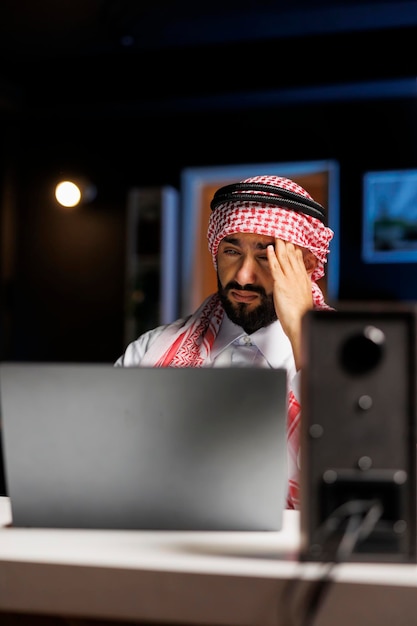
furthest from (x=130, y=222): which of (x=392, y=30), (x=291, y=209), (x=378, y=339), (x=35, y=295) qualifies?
(x=378, y=339)

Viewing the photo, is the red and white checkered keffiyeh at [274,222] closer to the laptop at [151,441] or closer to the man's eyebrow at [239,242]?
the man's eyebrow at [239,242]

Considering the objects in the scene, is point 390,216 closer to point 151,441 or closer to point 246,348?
point 246,348

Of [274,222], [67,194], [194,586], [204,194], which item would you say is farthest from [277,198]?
[204,194]

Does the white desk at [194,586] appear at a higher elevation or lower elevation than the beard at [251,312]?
lower

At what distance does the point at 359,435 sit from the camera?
85 centimetres

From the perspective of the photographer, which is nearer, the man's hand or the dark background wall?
the man's hand

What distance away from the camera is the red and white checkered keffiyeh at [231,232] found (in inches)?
78.6

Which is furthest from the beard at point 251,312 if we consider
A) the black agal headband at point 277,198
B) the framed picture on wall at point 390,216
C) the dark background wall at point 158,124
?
the framed picture on wall at point 390,216

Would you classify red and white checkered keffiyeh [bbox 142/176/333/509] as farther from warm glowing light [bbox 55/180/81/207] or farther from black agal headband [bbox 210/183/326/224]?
warm glowing light [bbox 55/180/81/207]

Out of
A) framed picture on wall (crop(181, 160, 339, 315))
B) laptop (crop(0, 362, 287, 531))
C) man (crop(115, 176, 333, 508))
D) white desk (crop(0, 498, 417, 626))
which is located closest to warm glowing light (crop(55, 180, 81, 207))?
man (crop(115, 176, 333, 508))

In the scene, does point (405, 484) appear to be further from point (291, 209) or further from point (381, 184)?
point (381, 184)

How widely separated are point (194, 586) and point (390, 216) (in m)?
4.06

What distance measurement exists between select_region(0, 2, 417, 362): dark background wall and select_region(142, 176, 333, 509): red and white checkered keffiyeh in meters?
2.47

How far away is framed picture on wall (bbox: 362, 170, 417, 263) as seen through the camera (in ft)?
15.0
